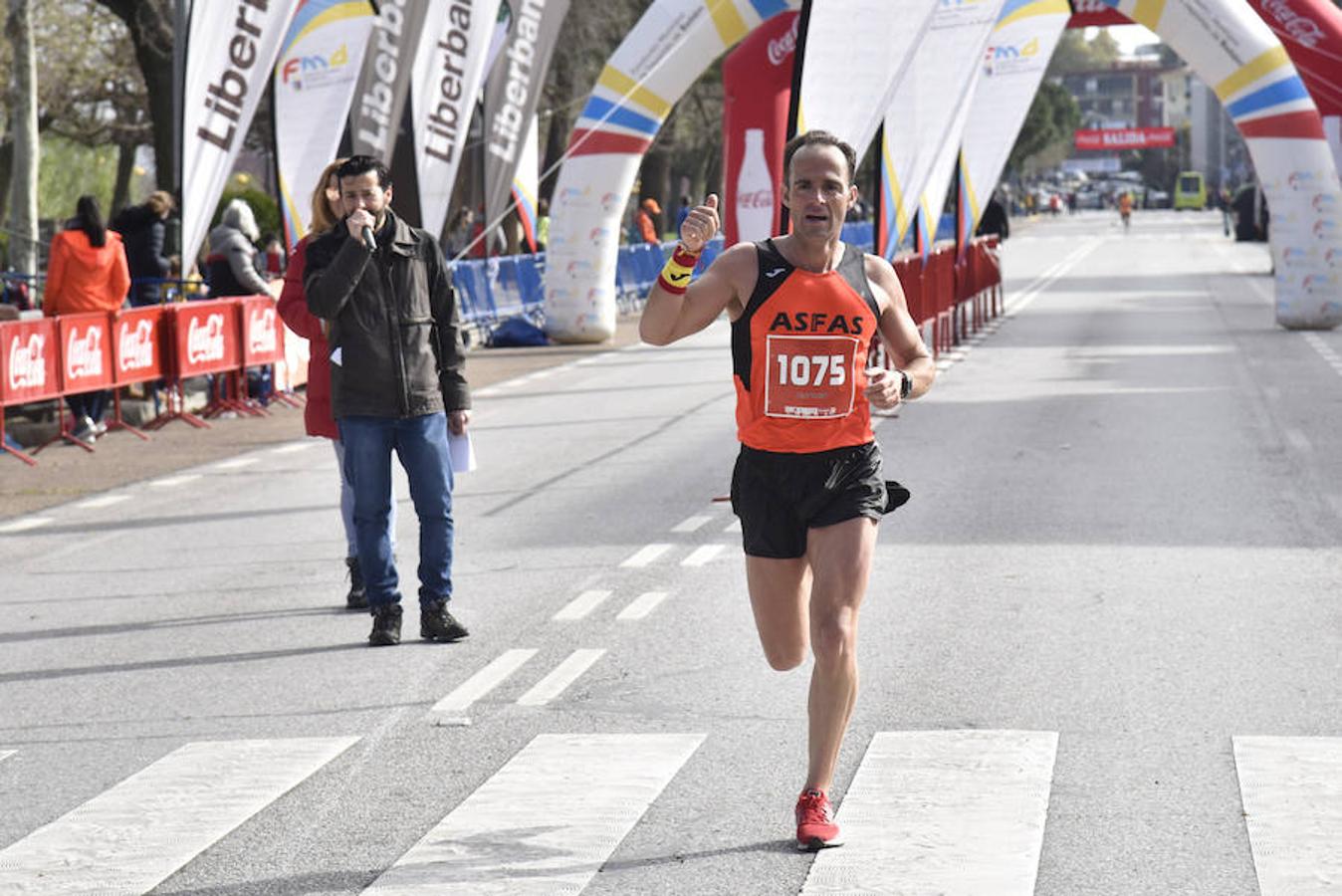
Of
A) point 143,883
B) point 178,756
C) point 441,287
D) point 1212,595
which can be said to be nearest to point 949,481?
point 1212,595

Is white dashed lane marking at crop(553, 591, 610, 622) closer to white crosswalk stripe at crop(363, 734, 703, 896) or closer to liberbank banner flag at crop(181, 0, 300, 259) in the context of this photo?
white crosswalk stripe at crop(363, 734, 703, 896)

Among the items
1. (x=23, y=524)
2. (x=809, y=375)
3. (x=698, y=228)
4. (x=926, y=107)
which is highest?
(x=926, y=107)

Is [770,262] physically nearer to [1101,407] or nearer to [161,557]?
[161,557]

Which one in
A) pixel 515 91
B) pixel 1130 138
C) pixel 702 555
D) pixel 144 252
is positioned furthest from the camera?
pixel 1130 138

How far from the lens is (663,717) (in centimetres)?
775

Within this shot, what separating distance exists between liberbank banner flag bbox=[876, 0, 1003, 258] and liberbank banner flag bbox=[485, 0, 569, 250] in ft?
32.0

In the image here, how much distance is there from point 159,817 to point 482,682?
203 centimetres

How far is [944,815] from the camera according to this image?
6.36m

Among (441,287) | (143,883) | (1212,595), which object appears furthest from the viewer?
Result: (1212,595)

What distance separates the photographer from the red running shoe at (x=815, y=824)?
6.04m

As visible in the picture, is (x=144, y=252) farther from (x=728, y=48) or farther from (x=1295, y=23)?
(x=1295, y=23)

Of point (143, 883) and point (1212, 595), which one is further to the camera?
point (1212, 595)

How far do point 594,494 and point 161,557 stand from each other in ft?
9.79

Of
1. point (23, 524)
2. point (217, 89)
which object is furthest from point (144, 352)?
point (23, 524)
